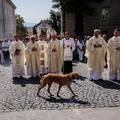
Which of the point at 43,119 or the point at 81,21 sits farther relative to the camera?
the point at 81,21

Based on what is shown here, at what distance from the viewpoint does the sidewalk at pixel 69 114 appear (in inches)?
353

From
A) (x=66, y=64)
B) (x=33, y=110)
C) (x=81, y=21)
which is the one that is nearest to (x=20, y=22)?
(x=81, y=21)

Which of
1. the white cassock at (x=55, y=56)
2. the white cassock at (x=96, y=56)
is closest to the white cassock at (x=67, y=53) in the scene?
the white cassock at (x=55, y=56)

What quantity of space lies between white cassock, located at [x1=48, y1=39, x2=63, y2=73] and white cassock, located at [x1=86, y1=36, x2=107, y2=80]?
158 centimetres

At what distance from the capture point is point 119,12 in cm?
4541

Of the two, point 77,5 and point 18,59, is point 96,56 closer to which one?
point 18,59

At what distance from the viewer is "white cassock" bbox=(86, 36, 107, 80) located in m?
14.8

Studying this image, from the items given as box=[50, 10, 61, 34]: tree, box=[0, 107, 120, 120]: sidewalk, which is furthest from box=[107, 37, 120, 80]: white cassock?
box=[50, 10, 61, 34]: tree

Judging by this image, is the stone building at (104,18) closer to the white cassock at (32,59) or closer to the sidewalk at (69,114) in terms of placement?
the white cassock at (32,59)

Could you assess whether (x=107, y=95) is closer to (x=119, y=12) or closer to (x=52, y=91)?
(x=52, y=91)

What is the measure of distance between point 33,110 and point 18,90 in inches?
125

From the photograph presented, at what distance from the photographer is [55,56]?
631 inches

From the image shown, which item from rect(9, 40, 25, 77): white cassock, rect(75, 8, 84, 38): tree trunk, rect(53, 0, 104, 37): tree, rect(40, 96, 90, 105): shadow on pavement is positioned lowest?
rect(40, 96, 90, 105): shadow on pavement

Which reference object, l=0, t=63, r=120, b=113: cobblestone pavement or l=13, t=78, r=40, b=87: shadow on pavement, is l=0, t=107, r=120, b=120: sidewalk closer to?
l=0, t=63, r=120, b=113: cobblestone pavement
